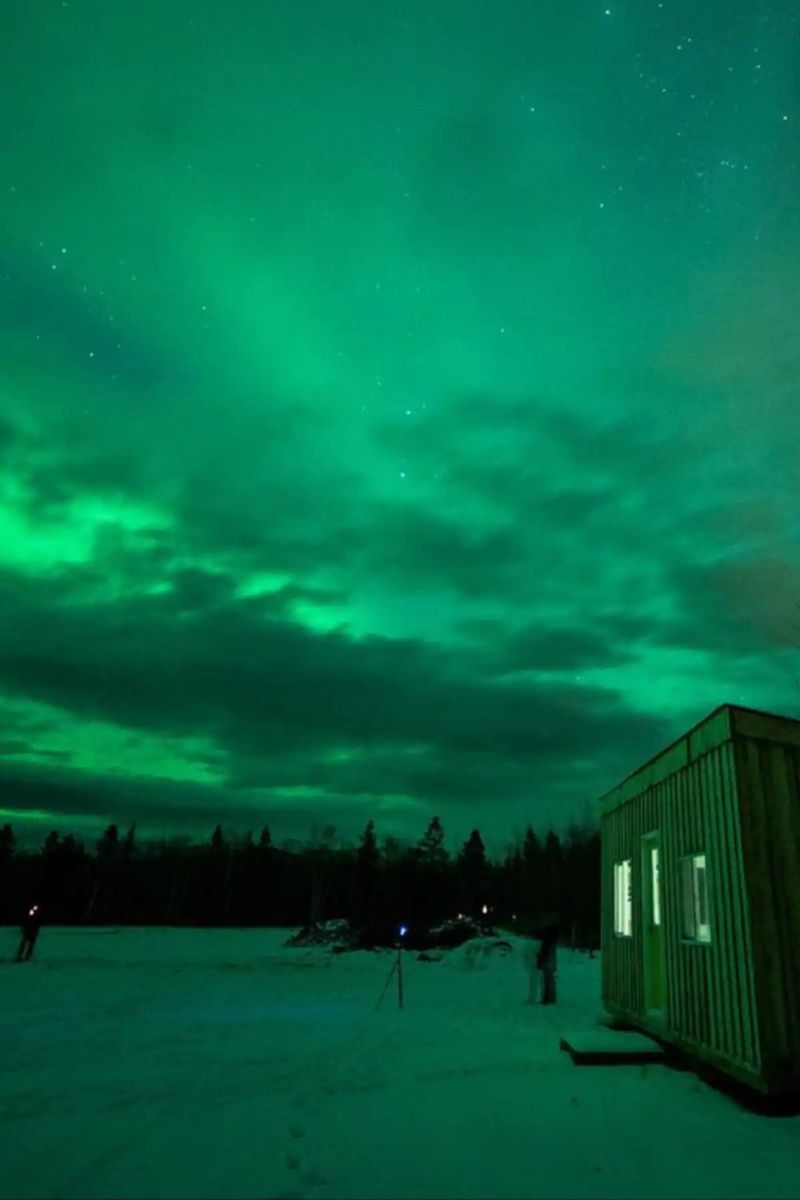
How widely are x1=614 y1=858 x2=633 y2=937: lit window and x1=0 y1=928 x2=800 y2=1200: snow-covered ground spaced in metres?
1.82

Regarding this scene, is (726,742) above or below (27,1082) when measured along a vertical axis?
above

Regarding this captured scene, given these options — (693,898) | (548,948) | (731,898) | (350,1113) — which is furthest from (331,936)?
(731,898)

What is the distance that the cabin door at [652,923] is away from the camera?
10.9m

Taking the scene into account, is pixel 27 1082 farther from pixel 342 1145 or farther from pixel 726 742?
pixel 726 742

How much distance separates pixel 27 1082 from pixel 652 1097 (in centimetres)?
676

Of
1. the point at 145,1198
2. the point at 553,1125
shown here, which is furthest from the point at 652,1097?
the point at 145,1198

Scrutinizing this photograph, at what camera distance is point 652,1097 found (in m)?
7.79

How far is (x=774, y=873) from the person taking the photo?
25.2ft

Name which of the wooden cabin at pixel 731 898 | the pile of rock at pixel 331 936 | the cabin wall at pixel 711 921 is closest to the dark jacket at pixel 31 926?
the pile of rock at pixel 331 936

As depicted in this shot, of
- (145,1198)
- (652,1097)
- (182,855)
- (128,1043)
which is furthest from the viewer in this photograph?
(182,855)

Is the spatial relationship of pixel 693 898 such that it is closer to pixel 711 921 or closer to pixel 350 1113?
pixel 711 921

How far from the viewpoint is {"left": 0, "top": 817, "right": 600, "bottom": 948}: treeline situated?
5481cm

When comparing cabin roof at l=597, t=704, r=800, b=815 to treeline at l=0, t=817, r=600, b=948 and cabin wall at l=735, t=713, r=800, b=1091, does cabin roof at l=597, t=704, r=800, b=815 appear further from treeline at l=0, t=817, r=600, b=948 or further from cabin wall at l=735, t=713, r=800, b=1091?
treeline at l=0, t=817, r=600, b=948

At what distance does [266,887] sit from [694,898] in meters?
60.3
